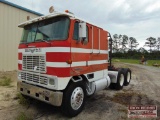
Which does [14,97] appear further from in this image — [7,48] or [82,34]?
[7,48]

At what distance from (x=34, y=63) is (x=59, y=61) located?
937 millimetres

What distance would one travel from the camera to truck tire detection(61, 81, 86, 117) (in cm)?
484

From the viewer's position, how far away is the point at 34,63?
205 inches

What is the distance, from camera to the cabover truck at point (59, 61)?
15.5 ft

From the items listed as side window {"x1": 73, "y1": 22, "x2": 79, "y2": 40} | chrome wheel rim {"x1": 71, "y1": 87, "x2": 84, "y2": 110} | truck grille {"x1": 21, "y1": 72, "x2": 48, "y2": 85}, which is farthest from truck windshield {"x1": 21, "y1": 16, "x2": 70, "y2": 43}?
chrome wheel rim {"x1": 71, "y1": 87, "x2": 84, "y2": 110}

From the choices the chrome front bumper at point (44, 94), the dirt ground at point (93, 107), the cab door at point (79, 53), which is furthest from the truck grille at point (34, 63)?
the dirt ground at point (93, 107)

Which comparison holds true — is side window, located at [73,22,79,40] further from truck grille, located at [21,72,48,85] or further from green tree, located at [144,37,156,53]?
green tree, located at [144,37,156,53]

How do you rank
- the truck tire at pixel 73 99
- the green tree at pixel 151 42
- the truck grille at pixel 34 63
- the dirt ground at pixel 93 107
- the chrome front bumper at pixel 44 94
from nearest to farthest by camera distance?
the chrome front bumper at pixel 44 94 → the truck tire at pixel 73 99 → the truck grille at pixel 34 63 → the dirt ground at pixel 93 107 → the green tree at pixel 151 42

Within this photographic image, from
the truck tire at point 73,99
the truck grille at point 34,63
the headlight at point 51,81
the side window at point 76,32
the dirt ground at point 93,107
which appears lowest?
the dirt ground at point 93,107

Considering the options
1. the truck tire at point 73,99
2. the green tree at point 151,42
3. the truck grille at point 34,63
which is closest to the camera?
the truck tire at point 73,99

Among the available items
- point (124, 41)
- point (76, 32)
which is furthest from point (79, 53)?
point (124, 41)

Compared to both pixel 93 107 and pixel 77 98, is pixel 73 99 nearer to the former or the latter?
pixel 77 98

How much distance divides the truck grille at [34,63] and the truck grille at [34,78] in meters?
0.18

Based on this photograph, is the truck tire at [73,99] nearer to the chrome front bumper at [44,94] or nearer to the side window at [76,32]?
the chrome front bumper at [44,94]
